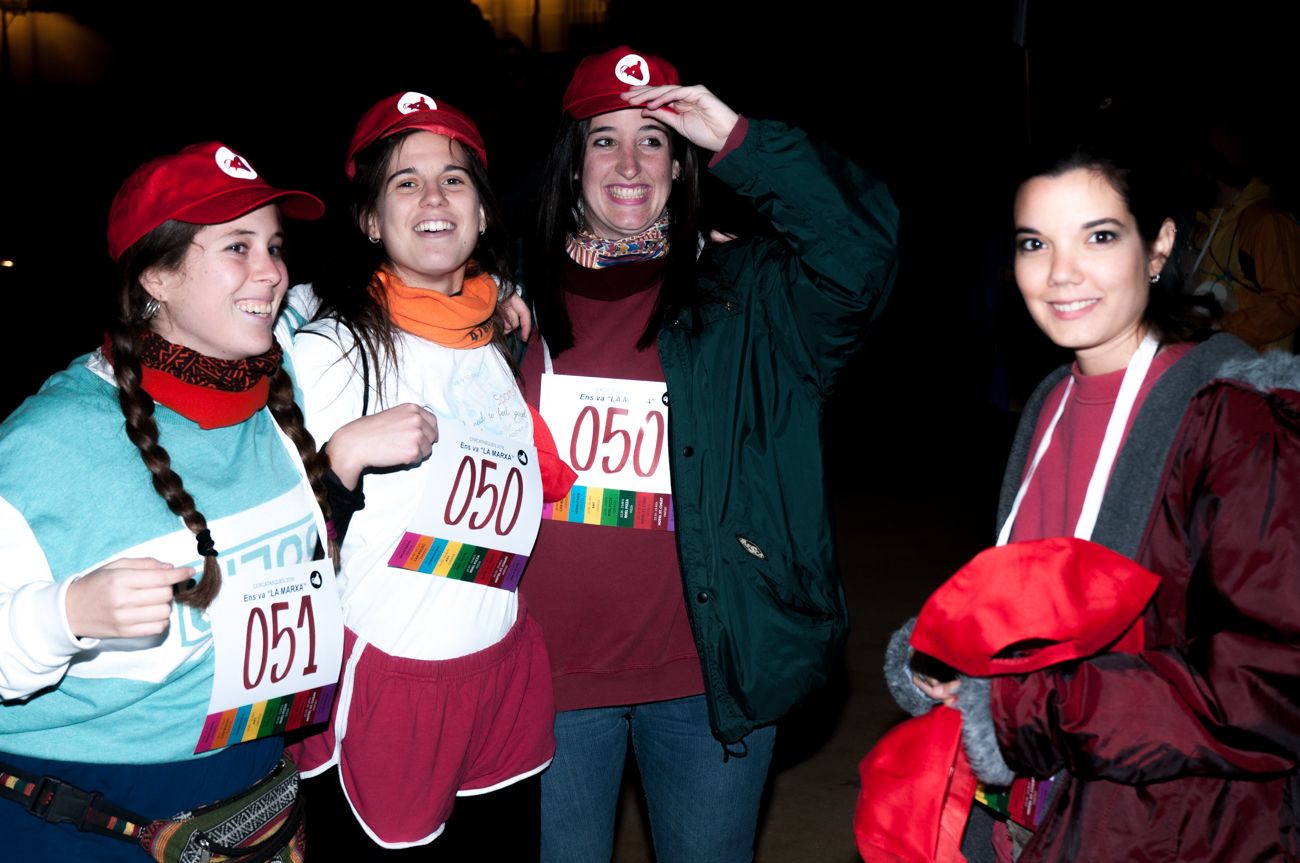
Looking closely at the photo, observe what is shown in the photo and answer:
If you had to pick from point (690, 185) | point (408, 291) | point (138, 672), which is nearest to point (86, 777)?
point (138, 672)

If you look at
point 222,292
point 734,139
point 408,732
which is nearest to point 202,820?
point 408,732

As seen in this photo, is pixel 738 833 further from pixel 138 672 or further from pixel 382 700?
pixel 138 672

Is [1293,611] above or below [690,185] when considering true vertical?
below

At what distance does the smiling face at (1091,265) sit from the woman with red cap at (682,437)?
0.53m

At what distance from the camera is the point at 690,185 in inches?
105

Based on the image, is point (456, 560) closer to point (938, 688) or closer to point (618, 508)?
point (618, 508)

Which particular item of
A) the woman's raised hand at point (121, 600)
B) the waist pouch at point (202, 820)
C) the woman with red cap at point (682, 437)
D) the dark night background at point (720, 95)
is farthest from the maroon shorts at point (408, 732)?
the dark night background at point (720, 95)

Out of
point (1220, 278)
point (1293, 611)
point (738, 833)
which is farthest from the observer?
point (1220, 278)

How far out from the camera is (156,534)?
1.85 metres

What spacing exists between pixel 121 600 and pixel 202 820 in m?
0.47

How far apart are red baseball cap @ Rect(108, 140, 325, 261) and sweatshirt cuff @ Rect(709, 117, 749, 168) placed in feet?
3.00

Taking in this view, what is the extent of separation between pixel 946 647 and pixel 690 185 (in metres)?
1.38

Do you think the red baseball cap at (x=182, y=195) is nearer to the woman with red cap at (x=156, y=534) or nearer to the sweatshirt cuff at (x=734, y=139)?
the woman with red cap at (x=156, y=534)

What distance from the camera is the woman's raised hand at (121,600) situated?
5.44ft
